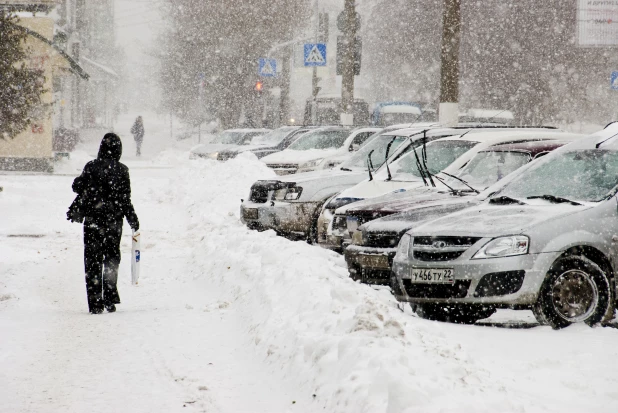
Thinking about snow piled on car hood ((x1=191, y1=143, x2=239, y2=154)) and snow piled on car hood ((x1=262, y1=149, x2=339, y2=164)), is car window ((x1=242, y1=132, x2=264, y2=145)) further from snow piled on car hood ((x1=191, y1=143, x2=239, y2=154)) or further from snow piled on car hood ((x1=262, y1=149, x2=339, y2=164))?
snow piled on car hood ((x1=262, y1=149, x2=339, y2=164))

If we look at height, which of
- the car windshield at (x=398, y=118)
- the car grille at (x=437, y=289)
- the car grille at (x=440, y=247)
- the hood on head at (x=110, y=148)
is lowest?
the car grille at (x=437, y=289)

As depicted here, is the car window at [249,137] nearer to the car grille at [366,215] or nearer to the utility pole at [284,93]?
the utility pole at [284,93]

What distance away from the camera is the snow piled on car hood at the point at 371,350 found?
16.1 feet

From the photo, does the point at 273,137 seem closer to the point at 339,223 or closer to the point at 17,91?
the point at 17,91

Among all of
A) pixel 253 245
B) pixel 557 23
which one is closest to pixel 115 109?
pixel 557 23

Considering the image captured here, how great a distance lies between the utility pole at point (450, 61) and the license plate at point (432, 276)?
12.0 metres

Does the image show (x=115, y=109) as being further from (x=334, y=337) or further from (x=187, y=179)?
(x=334, y=337)

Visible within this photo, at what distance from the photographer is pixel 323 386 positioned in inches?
220

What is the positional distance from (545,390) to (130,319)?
171 inches

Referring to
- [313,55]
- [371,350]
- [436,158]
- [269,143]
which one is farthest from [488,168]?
[313,55]

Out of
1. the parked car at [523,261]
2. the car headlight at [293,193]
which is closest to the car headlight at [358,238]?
the parked car at [523,261]

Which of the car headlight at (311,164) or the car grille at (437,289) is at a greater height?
the car headlight at (311,164)

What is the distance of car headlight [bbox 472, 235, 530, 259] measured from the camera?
7.39m

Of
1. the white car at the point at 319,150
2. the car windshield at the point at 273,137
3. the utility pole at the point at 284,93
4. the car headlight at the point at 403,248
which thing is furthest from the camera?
the utility pole at the point at 284,93
